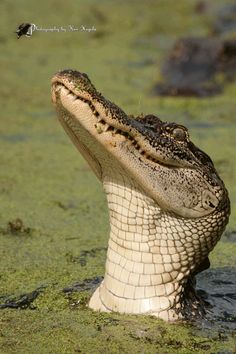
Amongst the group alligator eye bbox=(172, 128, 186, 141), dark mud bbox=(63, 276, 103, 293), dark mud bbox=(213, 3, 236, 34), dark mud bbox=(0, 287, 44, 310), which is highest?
dark mud bbox=(213, 3, 236, 34)

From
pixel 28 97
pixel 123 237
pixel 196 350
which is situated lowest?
pixel 196 350

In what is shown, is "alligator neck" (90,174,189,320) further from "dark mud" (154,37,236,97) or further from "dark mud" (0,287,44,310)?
"dark mud" (154,37,236,97)

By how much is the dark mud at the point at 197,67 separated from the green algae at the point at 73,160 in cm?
16

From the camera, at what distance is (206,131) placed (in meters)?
8.18

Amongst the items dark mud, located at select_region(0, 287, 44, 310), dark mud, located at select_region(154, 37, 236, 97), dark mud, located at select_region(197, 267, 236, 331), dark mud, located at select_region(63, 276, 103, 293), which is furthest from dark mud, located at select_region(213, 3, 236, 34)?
dark mud, located at select_region(0, 287, 44, 310)

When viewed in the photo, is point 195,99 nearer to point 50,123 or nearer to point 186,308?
point 50,123

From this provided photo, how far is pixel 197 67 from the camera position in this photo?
31.7 feet

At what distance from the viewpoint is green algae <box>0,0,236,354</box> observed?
4047mm

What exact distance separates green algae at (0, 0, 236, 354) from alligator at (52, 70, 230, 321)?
0.14 metres

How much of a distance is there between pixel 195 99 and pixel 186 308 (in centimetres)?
497

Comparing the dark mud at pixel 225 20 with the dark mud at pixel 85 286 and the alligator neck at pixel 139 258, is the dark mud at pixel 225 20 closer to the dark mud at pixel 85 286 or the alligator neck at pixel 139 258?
the dark mud at pixel 85 286

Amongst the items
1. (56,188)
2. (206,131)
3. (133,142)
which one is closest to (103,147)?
(133,142)

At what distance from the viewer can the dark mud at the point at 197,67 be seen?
30.5ft

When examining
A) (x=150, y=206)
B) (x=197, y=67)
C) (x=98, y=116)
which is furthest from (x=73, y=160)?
(x=98, y=116)
